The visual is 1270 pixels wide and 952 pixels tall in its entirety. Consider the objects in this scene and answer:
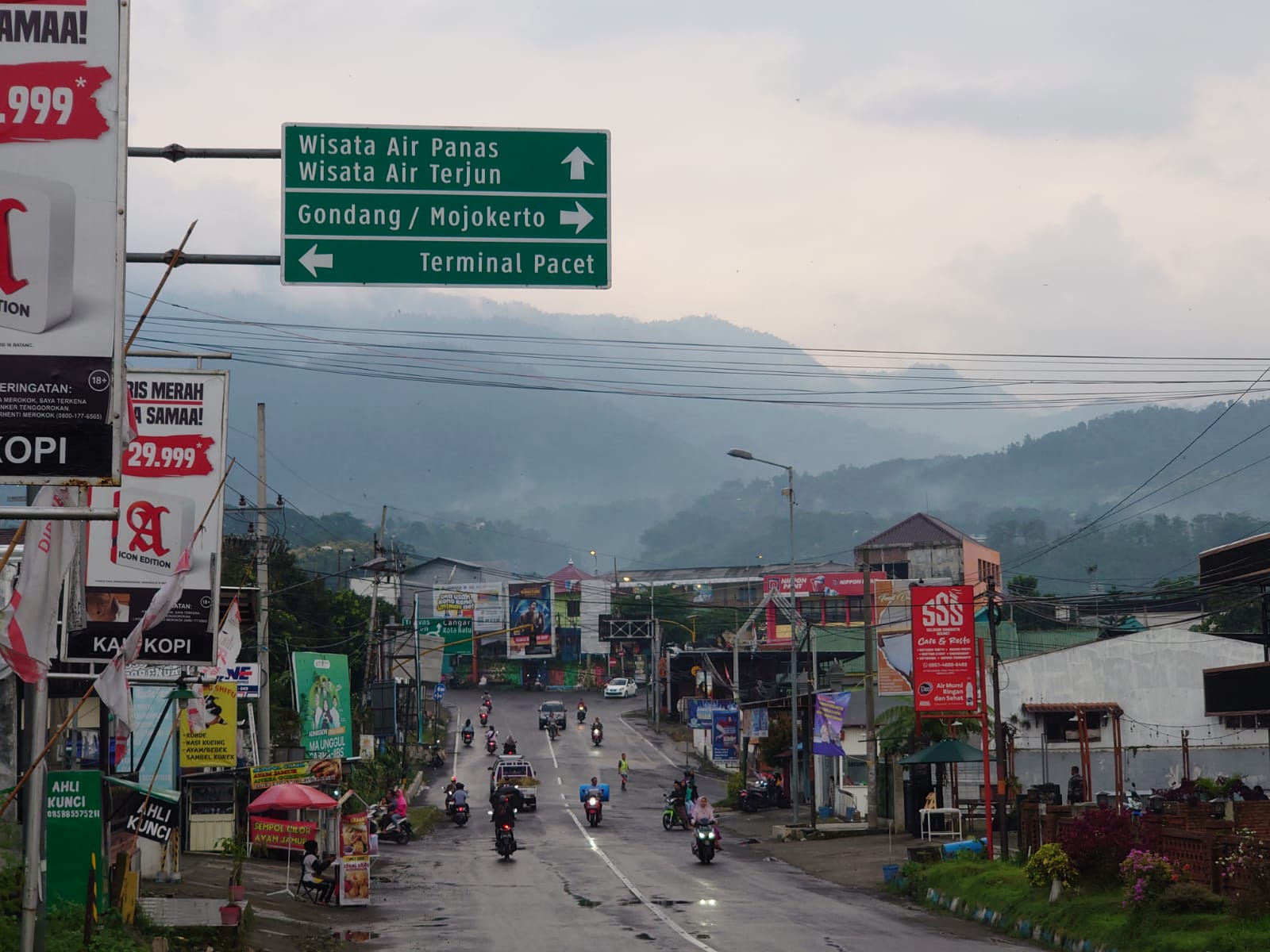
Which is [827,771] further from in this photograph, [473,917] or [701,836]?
[473,917]

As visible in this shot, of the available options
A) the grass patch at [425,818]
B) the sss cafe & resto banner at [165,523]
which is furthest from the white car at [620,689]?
the sss cafe & resto banner at [165,523]

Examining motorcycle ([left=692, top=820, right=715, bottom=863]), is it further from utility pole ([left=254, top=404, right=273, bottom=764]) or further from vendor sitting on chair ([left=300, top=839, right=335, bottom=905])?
utility pole ([left=254, top=404, right=273, bottom=764])

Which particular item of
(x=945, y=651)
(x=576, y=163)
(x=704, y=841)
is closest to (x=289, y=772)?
(x=704, y=841)

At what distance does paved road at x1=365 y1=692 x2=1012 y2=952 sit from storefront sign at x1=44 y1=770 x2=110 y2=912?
17.6 ft

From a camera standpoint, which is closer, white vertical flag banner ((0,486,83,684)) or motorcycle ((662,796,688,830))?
white vertical flag banner ((0,486,83,684))

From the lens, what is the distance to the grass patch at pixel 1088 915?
15969 mm

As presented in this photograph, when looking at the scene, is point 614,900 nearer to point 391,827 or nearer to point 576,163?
point 576,163

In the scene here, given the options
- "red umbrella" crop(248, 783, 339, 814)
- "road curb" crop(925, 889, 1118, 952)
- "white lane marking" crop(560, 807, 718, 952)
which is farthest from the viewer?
"red umbrella" crop(248, 783, 339, 814)

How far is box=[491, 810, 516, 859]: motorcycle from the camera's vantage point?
34375 millimetres

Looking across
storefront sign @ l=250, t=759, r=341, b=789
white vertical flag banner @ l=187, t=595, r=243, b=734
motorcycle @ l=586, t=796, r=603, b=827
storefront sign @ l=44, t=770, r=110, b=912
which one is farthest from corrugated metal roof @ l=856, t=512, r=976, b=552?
storefront sign @ l=44, t=770, r=110, b=912

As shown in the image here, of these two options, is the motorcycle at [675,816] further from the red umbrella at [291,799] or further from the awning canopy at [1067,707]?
the red umbrella at [291,799]

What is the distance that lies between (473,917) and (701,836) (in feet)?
35.9

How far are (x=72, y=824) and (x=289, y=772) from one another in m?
Result: 14.0

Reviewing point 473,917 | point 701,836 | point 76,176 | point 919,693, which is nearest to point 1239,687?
point 919,693
